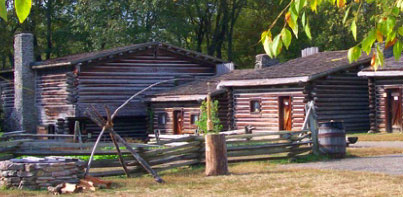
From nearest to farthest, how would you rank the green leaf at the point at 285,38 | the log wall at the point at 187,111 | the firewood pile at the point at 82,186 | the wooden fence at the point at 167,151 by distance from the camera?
the green leaf at the point at 285,38 < the firewood pile at the point at 82,186 < the wooden fence at the point at 167,151 < the log wall at the point at 187,111

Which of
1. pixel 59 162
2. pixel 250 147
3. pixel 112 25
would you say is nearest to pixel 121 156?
pixel 59 162

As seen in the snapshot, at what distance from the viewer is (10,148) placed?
1432 centimetres

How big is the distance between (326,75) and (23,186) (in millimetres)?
19894

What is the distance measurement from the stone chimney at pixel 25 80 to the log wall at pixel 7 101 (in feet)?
4.74

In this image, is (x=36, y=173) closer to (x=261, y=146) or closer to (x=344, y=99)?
(x=261, y=146)

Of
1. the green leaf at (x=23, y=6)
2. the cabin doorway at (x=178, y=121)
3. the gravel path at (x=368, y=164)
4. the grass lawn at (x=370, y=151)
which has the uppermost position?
the green leaf at (x=23, y=6)

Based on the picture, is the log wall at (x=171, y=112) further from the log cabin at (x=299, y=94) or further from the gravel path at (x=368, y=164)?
the gravel path at (x=368, y=164)

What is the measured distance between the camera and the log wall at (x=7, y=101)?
132 ft

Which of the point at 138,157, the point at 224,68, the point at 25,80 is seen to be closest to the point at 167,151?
the point at 138,157

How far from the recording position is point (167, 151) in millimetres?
15320

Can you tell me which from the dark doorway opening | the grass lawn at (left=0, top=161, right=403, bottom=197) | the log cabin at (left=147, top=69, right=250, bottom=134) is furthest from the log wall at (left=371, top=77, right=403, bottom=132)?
the grass lawn at (left=0, top=161, right=403, bottom=197)

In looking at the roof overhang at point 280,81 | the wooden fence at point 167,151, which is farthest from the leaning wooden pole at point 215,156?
the roof overhang at point 280,81

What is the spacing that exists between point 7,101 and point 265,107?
1866 cm

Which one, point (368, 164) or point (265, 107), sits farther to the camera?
point (265, 107)
